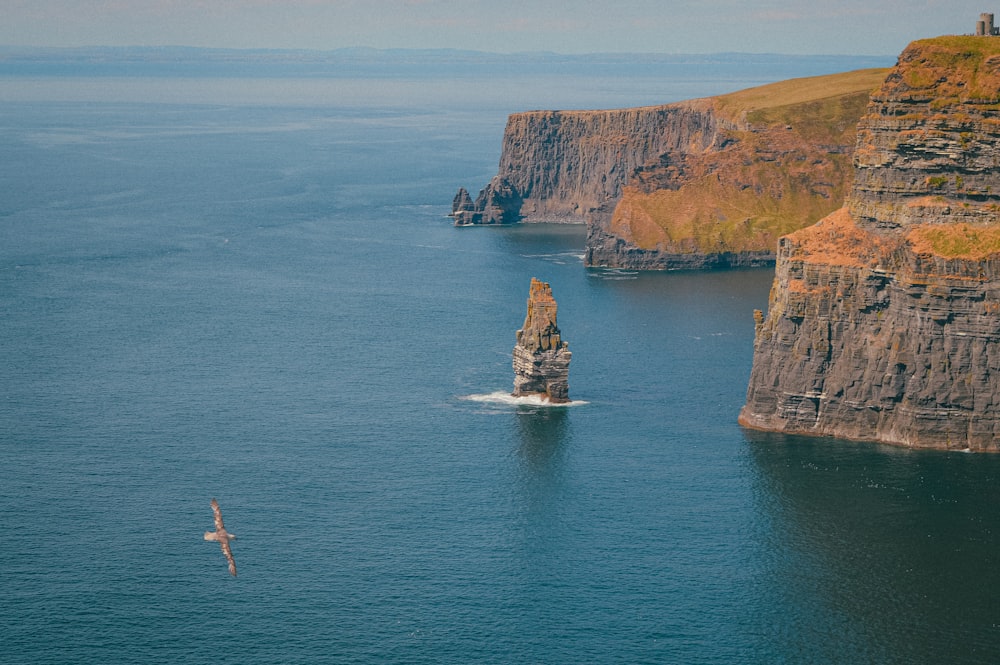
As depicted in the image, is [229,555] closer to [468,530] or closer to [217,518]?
[217,518]

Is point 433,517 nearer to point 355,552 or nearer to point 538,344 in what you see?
point 355,552

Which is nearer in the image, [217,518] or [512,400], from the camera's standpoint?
[217,518]

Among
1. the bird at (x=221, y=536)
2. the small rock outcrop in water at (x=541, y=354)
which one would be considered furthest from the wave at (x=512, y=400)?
the bird at (x=221, y=536)

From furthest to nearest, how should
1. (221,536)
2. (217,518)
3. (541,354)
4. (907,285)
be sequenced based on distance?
(541,354)
(907,285)
(217,518)
(221,536)

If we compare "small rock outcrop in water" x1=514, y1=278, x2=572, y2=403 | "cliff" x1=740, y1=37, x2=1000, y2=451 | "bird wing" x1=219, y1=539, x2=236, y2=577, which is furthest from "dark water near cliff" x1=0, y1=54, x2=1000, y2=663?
"cliff" x1=740, y1=37, x2=1000, y2=451

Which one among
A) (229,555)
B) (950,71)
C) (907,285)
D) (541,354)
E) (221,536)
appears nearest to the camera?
(229,555)

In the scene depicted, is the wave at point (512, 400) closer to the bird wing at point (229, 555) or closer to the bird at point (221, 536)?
the bird at point (221, 536)

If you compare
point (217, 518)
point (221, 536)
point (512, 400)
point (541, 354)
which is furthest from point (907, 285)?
point (221, 536)
